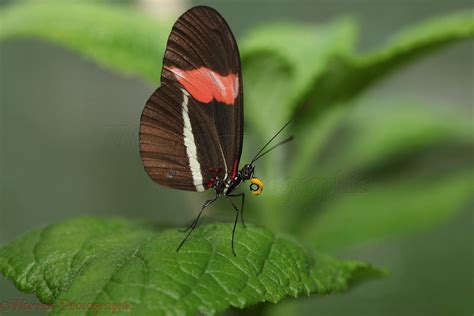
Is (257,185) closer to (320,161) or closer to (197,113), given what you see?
(197,113)

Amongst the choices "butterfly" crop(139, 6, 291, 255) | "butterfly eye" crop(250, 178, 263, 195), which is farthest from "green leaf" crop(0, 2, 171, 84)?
"butterfly eye" crop(250, 178, 263, 195)

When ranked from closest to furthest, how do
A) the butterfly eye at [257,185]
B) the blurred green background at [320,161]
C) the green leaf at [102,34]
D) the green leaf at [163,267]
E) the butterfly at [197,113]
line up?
the green leaf at [163,267] < the butterfly at [197,113] < the butterfly eye at [257,185] < the green leaf at [102,34] < the blurred green background at [320,161]

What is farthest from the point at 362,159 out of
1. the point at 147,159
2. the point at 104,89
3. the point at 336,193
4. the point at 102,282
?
the point at 104,89

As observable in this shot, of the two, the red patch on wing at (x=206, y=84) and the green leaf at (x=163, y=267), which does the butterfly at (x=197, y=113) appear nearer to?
the red patch on wing at (x=206, y=84)

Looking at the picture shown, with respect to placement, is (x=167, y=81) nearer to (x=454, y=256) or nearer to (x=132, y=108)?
(x=132, y=108)

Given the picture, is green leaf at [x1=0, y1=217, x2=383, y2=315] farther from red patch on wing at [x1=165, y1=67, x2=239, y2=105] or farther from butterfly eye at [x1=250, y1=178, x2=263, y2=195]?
red patch on wing at [x1=165, y1=67, x2=239, y2=105]

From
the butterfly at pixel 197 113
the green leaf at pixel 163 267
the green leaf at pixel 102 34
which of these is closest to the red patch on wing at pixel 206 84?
the butterfly at pixel 197 113

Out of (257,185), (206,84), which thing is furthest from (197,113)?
(257,185)

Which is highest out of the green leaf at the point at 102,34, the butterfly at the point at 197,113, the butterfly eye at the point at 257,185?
the green leaf at the point at 102,34
